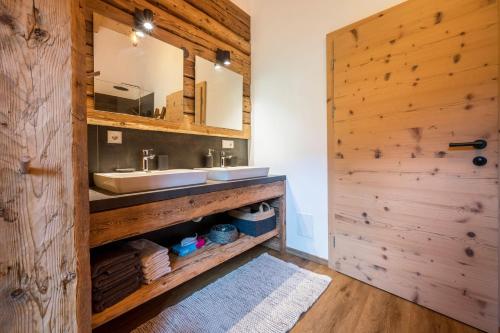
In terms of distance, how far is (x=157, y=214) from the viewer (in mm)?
1198

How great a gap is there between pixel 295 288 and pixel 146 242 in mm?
1088

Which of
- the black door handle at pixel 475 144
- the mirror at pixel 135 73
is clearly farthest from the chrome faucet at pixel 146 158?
the black door handle at pixel 475 144

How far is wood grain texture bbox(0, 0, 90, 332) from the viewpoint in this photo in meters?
0.62

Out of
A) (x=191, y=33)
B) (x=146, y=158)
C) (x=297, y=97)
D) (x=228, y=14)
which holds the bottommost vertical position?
(x=146, y=158)

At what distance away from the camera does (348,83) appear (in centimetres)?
176

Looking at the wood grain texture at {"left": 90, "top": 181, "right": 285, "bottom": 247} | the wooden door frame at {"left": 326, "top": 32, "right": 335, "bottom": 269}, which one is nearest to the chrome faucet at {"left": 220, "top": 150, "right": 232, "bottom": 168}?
the wood grain texture at {"left": 90, "top": 181, "right": 285, "bottom": 247}

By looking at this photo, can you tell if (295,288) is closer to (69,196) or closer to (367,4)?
(69,196)

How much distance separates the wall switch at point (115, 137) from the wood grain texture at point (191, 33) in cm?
10

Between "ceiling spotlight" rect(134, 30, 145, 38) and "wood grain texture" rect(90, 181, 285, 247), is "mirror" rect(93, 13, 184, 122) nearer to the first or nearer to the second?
"ceiling spotlight" rect(134, 30, 145, 38)

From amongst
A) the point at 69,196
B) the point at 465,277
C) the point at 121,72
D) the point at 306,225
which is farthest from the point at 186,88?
the point at 465,277

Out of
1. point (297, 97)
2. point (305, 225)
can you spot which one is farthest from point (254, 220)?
point (297, 97)

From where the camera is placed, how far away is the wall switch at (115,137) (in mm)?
1517

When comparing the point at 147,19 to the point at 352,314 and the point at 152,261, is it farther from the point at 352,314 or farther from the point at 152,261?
the point at 352,314

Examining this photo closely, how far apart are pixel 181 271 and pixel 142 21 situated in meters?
1.73
